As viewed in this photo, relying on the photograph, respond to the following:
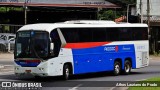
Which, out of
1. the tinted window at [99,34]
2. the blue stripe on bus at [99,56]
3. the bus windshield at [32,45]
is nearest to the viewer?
the bus windshield at [32,45]

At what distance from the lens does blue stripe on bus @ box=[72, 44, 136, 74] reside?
24406mm

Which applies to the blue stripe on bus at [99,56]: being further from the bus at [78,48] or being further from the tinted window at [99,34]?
the tinted window at [99,34]

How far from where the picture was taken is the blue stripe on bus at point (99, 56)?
80.1ft

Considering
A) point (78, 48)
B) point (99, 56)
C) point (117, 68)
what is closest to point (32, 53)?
point (78, 48)

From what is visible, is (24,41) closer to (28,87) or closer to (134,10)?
(28,87)

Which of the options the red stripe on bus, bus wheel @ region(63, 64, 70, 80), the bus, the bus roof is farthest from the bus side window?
bus wheel @ region(63, 64, 70, 80)

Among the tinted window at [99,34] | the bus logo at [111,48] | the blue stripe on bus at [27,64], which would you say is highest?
the tinted window at [99,34]

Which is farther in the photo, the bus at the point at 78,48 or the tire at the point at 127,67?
the tire at the point at 127,67

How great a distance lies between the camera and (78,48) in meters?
24.4

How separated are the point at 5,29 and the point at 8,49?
6528 millimetres

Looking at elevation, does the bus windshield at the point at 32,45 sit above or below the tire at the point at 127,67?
above

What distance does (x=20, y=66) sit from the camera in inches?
896

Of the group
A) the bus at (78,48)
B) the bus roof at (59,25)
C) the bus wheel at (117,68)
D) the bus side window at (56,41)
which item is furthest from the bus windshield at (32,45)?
the bus wheel at (117,68)

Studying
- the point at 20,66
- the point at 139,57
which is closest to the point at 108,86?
the point at 20,66
